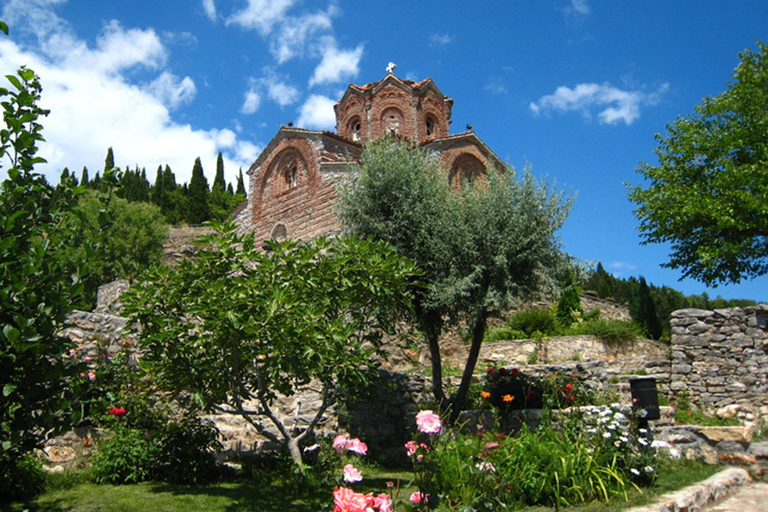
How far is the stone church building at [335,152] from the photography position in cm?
1967

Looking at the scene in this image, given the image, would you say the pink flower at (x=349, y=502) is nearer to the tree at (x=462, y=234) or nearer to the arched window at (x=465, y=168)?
the tree at (x=462, y=234)

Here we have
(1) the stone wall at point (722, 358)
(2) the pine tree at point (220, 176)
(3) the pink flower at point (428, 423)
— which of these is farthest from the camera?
(2) the pine tree at point (220, 176)

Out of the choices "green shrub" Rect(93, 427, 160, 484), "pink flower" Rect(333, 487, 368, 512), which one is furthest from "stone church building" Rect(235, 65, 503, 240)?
"pink flower" Rect(333, 487, 368, 512)

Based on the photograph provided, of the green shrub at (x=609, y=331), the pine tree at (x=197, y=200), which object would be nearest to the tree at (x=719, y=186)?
the green shrub at (x=609, y=331)

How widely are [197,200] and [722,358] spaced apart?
46.3m

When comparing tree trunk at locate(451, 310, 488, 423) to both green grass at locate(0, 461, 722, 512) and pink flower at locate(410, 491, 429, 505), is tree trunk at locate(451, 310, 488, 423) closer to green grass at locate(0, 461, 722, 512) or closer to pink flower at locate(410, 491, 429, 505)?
green grass at locate(0, 461, 722, 512)

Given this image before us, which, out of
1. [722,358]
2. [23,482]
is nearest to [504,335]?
[722,358]

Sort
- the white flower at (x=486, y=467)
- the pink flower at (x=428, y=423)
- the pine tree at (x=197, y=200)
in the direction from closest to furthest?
the pink flower at (x=428, y=423) < the white flower at (x=486, y=467) < the pine tree at (x=197, y=200)

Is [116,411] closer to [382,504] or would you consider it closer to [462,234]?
[382,504]

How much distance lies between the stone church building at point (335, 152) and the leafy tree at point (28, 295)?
44.2 feet

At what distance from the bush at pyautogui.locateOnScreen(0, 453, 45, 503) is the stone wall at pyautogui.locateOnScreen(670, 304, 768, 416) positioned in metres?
10.9

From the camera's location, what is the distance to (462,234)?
1112cm

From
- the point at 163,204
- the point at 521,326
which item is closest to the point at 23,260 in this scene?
the point at 521,326

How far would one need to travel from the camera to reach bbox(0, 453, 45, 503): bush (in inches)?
241
